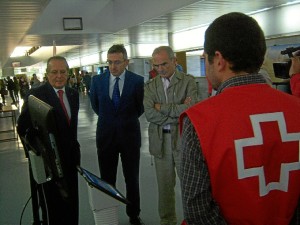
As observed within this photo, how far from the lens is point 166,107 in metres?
2.43

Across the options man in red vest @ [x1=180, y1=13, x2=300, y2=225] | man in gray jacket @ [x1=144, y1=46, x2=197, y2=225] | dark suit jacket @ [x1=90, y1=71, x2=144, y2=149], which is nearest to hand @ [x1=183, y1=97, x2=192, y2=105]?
man in gray jacket @ [x1=144, y1=46, x2=197, y2=225]

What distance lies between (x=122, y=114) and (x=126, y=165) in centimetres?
47

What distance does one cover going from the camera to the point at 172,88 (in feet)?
8.18

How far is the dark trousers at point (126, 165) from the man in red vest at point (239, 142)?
185 cm

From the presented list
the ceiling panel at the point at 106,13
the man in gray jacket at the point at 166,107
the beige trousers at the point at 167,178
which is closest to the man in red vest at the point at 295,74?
the man in gray jacket at the point at 166,107

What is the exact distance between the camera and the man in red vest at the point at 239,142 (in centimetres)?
91

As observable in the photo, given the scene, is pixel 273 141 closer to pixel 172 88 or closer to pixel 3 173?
pixel 172 88

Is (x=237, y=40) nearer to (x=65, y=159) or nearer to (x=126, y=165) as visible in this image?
(x=65, y=159)

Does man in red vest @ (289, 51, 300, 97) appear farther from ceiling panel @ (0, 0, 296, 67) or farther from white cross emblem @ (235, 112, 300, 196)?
ceiling panel @ (0, 0, 296, 67)

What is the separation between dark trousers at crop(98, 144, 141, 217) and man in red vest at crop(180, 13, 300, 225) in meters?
1.85

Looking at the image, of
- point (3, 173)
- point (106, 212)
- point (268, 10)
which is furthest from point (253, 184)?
point (268, 10)

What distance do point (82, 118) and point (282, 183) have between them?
9274 mm

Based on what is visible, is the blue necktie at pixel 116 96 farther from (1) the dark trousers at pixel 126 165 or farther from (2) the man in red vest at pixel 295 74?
(2) the man in red vest at pixel 295 74

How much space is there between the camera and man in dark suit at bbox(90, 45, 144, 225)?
108 inches
